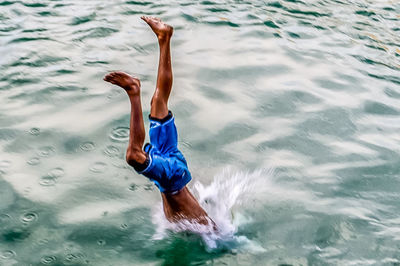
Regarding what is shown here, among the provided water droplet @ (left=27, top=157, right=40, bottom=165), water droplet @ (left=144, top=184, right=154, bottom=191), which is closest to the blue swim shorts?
water droplet @ (left=144, top=184, right=154, bottom=191)

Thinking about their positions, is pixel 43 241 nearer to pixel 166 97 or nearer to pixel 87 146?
pixel 87 146

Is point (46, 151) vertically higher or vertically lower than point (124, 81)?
lower

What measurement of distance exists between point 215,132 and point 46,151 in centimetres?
170

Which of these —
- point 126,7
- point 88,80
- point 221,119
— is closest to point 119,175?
point 221,119

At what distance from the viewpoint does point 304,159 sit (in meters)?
5.20

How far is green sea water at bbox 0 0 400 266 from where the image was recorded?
4176 millimetres

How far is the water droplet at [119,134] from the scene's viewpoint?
5234 mm

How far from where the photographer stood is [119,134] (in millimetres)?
5309

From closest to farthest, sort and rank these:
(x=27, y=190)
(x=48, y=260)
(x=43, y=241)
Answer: (x=48, y=260)
(x=43, y=241)
(x=27, y=190)

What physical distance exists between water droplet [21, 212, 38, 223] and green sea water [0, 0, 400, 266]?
0.01m

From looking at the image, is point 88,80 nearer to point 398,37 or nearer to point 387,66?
point 387,66

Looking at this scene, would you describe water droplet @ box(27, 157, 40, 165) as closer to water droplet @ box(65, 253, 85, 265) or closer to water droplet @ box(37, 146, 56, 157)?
water droplet @ box(37, 146, 56, 157)

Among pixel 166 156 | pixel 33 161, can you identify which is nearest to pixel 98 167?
pixel 33 161

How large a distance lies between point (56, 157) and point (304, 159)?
241 centimetres
